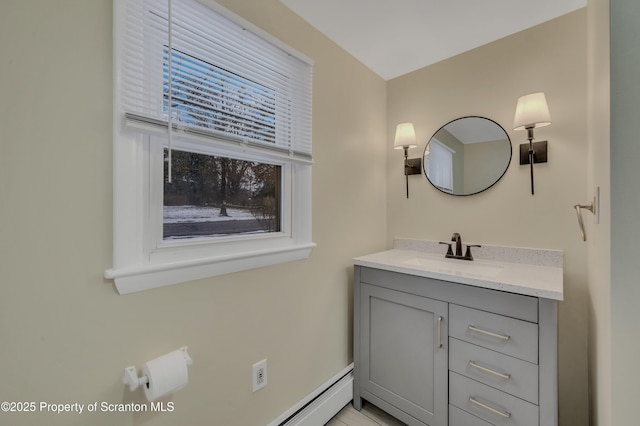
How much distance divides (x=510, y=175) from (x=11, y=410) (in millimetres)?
2350

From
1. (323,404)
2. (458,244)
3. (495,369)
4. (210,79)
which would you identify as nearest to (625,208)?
(495,369)

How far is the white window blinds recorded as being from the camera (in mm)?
906

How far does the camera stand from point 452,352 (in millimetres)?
1318

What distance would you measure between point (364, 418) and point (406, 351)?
0.56m

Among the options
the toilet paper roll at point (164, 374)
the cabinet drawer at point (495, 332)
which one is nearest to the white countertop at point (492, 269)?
the cabinet drawer at point (495, 332)

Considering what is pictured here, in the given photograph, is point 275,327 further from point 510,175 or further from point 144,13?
point 510,175

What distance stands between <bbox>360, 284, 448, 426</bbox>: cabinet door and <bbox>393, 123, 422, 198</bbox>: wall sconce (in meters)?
0.97

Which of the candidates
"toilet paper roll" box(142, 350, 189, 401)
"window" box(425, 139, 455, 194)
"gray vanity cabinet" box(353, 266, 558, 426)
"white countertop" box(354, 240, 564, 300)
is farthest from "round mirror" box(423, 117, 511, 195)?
"toilet paper roll" box(142, 350, 189, 401)

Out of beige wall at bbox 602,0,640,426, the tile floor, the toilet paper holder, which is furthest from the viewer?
the tile floor

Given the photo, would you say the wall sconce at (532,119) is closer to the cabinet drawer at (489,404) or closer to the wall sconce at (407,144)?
the wall sconce at (407,144)

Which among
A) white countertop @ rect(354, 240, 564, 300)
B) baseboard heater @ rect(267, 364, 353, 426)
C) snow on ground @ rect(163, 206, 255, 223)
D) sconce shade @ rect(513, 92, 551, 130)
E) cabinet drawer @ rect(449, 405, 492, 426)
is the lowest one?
baseboard heater @ rect(267, 364, 353, 426)

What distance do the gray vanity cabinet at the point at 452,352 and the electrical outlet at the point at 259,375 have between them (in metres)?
0.65

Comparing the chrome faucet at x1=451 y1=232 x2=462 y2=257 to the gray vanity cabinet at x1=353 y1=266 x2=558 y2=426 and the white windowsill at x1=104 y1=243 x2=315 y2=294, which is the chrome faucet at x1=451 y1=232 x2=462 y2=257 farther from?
the white windowsill at x1=104 y1=243 x2=315 y2=294

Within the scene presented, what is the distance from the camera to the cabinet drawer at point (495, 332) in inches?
44.1
